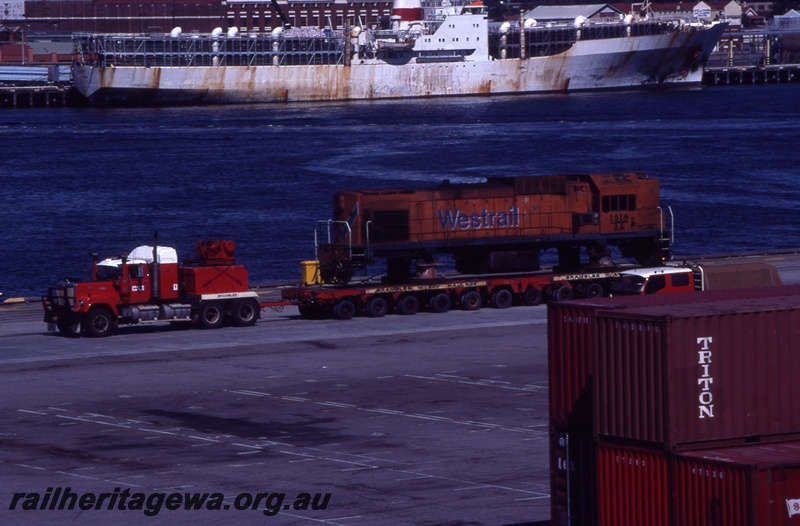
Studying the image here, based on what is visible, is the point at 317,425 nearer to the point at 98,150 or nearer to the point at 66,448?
the point at 66,448

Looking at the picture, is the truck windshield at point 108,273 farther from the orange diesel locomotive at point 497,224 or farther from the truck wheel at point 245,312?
the orange diesel locomotive at point 497,224

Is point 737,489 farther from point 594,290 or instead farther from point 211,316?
point 594,290

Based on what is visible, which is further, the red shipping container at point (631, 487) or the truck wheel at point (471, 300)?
the truck wheel at point (471, 300)

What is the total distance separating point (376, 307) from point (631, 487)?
27207 millimetres

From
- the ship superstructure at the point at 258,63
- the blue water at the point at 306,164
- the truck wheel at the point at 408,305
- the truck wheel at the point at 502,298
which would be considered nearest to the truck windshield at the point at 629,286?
the truck wheel at the point at 502,298

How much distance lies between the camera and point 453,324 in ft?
145

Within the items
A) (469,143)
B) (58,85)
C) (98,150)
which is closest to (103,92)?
(58,85)

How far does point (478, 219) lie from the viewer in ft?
158

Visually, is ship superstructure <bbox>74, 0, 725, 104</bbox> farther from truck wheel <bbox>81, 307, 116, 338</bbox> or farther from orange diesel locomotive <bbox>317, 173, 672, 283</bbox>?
truck wheel <bbox>81, 307, 116, 338</bbox>

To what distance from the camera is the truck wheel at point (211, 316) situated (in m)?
43.8

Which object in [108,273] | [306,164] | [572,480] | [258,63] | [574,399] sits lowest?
[572,480]

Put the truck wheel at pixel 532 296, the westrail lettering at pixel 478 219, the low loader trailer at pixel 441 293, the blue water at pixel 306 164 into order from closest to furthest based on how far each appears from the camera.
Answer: the low loader trailer at pixel 441 293 < the truck wheel at pixel 532 296 < the westrail lettering at pixel 478 219 < the blue water at pixel 306 164

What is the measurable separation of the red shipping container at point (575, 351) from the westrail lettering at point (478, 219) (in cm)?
2671

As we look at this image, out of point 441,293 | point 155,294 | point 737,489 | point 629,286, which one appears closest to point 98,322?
point 155,294
